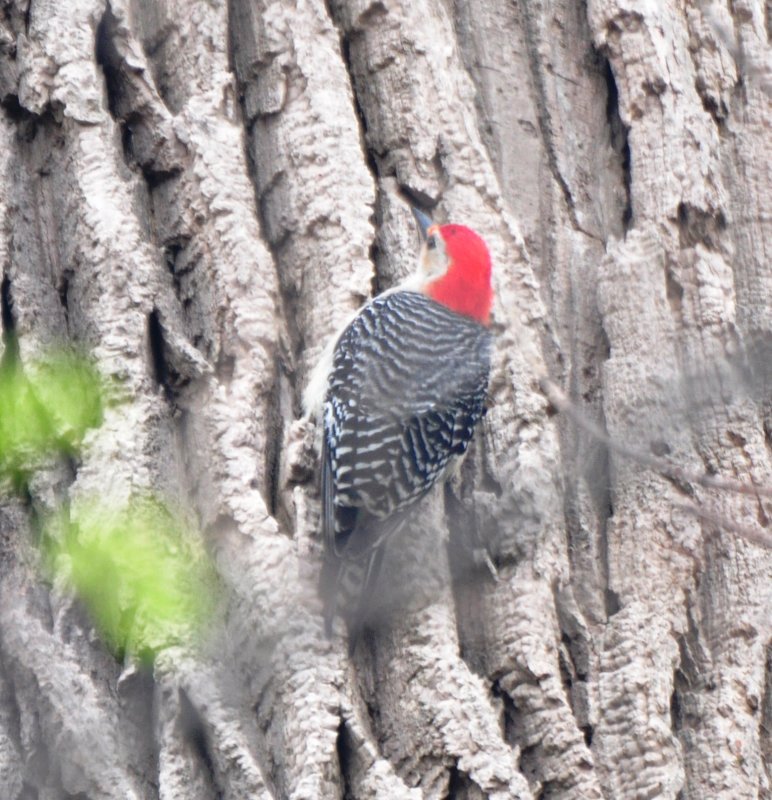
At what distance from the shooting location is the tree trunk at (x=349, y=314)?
3.62 metres

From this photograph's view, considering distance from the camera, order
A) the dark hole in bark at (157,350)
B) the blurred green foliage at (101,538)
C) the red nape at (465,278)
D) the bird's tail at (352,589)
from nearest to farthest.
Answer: the blurred green foliage at (101,538) → the bird's tail at (352,589) → the dark hole in bark at (157,350) → the red nape at (465,278)

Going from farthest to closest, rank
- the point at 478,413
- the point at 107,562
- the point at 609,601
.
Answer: the point at 478,413 → the point at 609,601 → the point at 107,562

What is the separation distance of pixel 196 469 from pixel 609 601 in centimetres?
129

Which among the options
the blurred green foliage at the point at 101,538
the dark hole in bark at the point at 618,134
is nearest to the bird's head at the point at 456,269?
the dark hole in bark at the point at 618,134

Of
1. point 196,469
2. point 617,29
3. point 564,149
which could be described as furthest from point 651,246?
point 196,469

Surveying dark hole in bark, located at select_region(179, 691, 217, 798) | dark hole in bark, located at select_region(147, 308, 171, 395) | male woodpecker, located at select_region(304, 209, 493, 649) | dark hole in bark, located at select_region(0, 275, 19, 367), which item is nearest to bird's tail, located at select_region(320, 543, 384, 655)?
male woodpecker, located at select_region(304, 209, 493, 649)

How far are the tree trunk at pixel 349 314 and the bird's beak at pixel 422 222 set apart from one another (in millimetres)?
42

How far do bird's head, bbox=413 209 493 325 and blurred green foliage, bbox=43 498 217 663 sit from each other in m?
1.40

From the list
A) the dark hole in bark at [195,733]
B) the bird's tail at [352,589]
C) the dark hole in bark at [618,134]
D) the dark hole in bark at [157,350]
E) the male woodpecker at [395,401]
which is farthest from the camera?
the dark hole in bark at [618,134]

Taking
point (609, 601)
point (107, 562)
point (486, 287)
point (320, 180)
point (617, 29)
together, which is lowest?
point (609, 601)

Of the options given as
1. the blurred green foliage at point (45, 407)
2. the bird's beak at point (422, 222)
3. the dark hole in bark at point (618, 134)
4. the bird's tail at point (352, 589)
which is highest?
the dark hole in bark at point (618, 134)

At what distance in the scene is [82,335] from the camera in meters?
4.06

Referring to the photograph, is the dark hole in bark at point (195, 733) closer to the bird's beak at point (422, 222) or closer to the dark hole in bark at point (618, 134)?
the bird's beak at point (422, 222)

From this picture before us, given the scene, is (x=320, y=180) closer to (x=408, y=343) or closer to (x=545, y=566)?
(x=408, y=343)
